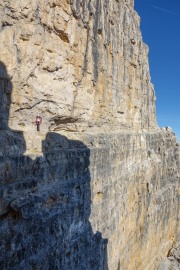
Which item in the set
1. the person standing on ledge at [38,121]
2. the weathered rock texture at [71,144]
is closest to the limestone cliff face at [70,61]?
the weathered rock texture at [71,144]

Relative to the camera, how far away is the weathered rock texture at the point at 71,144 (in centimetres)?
916

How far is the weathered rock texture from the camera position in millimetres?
9164

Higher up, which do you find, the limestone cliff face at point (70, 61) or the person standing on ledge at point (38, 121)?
the limestone cliff face at point (70, 61)

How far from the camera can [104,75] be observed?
17750 mm

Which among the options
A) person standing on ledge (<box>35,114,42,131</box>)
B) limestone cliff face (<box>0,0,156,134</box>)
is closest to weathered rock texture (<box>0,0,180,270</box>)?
limestone cliff face (<box>0,0,156,134</box>)

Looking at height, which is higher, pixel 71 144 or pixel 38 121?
pixel 38 121

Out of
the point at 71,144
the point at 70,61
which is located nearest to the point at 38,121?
the point at 71,144

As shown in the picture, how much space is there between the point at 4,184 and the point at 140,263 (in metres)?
16.3

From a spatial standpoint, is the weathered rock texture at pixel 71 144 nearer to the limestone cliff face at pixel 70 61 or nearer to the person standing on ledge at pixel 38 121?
the limestone cliff face at pixel 70 61

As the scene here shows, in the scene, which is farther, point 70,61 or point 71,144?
point 70,61

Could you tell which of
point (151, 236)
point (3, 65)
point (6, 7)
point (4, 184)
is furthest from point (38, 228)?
point (151, 236)

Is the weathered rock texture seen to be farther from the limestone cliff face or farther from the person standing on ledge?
the person standing on ledge

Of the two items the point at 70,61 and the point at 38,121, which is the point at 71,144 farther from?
the point at 70,61

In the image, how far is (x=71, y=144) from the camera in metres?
11.9
